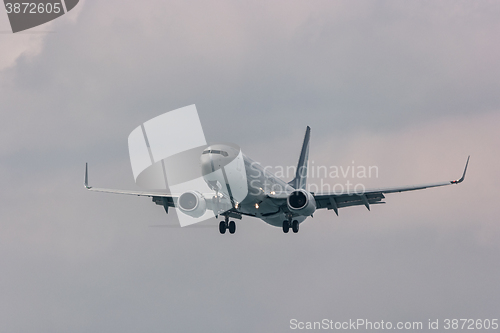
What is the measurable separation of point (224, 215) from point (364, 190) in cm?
1124

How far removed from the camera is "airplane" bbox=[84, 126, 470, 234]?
150ft

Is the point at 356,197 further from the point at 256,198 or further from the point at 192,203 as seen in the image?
the point at 192,203

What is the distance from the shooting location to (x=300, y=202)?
51.5 meters

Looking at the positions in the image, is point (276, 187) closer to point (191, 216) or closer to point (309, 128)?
point (191, 216)

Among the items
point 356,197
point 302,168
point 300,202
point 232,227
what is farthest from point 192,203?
point 302,168

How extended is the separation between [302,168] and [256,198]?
23635 mm

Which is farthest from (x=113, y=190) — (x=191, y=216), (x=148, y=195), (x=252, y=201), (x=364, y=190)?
(x=364, y=190)

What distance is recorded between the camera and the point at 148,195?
186ft

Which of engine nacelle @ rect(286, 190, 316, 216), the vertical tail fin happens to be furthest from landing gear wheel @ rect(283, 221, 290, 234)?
the vertical tail fin

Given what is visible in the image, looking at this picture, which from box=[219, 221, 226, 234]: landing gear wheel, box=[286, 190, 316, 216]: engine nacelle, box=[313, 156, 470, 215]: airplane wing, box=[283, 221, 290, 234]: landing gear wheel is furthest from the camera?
box=[219, 221, 226, 234]: landing gear wheel

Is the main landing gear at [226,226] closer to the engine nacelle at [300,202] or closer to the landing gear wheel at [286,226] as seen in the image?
the landing gear wheel at [286,226]

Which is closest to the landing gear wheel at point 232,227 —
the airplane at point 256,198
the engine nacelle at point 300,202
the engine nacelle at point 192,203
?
the airplane at point 256,198

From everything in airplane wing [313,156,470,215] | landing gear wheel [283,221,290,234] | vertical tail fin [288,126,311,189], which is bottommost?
landing gear wheel [283,221,290,234]

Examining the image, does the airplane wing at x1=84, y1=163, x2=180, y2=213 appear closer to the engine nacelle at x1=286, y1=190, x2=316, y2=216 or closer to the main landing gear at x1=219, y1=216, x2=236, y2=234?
the main landing gear at x1=219, y1=216, x2=236, y2=234
